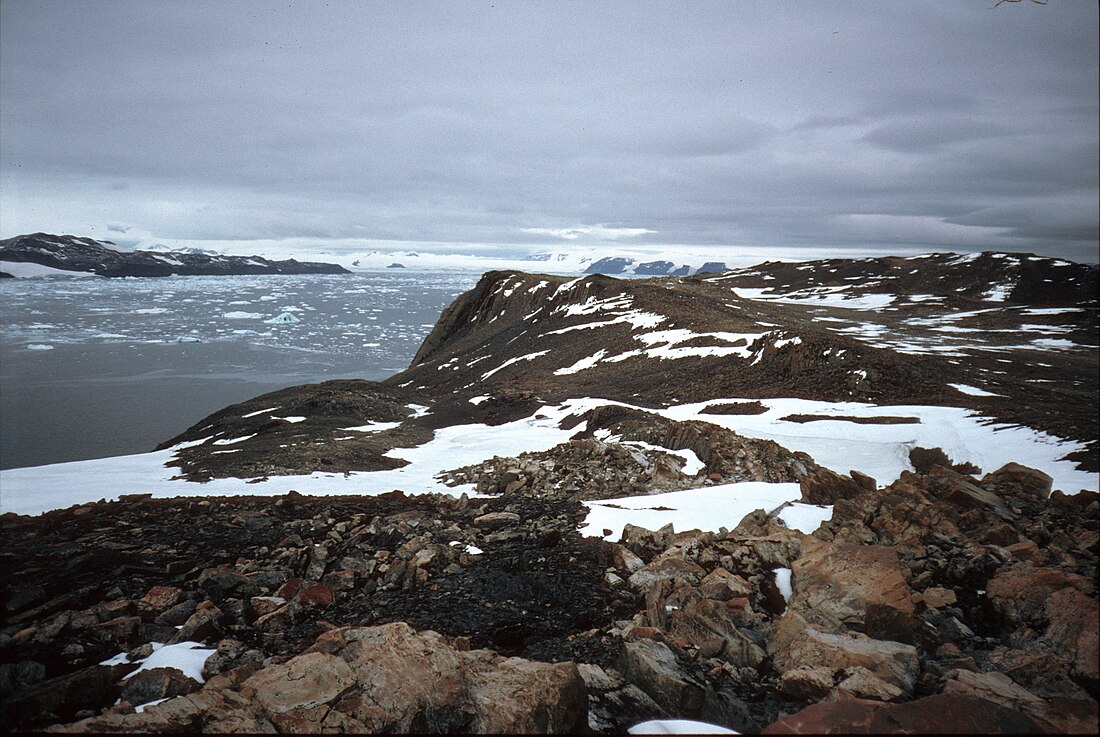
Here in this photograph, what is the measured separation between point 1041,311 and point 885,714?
109m

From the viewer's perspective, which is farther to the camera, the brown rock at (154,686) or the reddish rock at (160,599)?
the reddish rock at (160,599)

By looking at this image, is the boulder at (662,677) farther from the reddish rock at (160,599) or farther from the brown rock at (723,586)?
the reddish rock at (160,599)

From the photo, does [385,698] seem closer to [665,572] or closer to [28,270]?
[665,572]

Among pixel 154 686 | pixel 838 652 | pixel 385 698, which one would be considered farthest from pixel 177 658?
pixel 838 652

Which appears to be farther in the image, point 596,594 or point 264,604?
point 596,594

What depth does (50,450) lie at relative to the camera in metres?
36.3

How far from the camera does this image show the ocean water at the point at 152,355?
138 ft

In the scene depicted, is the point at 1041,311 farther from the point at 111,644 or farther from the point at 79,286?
the point at 79,286

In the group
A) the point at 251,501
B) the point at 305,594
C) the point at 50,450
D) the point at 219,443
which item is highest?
the point at 305,594

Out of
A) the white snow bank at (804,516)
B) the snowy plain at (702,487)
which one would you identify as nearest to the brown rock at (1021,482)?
the snowy plain at (702,487)

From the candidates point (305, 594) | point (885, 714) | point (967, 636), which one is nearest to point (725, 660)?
point (885, 714)

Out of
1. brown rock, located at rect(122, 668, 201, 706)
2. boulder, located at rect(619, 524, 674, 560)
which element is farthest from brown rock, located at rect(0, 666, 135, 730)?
boulder, located at rect(619, 524, 674, 560)

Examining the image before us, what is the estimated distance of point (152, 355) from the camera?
7044 cm

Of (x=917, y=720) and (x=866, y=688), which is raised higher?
(x=917, y=720)
